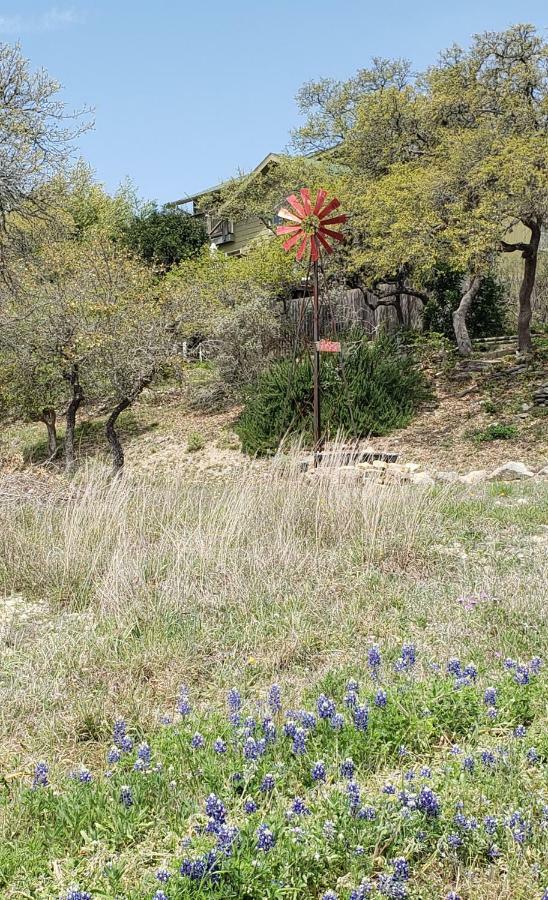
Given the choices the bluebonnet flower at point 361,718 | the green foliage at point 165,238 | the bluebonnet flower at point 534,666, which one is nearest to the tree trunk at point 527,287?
the bluebonnet flower at point 534,666

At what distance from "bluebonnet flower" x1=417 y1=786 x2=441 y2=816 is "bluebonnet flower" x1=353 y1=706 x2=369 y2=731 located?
1.38 feet

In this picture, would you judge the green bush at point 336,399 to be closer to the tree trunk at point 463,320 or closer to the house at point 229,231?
the tree trunk at point 463,320

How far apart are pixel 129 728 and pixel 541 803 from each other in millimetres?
1435

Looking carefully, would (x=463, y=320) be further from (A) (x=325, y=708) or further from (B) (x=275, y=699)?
(A) (x=325, y=708)

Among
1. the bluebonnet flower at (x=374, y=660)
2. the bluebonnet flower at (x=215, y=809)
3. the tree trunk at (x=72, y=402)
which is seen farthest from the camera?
the tree trunk at (x=72, y=402)

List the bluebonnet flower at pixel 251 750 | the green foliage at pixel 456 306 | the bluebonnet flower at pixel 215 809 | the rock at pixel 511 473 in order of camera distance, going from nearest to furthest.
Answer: the bluebonnet flower at pixel 215 809
the bluebonnet flower at pixel 251 750
the rock at pixel 511 473
the green foliage at pixel 456 306

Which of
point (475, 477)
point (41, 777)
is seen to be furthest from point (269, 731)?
point (475, 477)

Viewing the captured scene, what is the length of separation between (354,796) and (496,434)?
10.8m

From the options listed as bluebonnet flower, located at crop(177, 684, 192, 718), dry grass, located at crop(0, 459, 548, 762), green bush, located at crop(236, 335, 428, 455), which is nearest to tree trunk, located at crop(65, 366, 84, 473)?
green bush, located at crop(236, 335, 428, 455)

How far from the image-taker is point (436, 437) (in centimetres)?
1278

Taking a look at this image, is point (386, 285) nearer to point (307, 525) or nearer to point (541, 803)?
point (307, 525)

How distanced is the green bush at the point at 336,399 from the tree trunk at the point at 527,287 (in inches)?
89.4

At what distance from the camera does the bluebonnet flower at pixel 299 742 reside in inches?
90.2

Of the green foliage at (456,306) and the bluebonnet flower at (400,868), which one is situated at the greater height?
the green foliage at (456,306)
